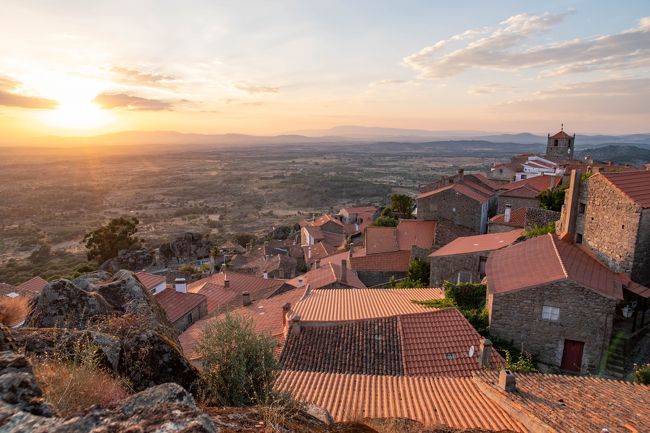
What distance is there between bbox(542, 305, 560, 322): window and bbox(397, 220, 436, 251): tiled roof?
48.5ft

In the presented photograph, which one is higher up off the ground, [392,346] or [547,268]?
[547,268]

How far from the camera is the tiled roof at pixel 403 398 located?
784 cm

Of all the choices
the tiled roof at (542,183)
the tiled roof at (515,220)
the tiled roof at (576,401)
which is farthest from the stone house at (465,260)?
the tiled roof at (542,183)

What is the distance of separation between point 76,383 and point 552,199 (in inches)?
1222

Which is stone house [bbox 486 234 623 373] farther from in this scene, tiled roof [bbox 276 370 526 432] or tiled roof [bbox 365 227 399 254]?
tiled roof [bbox 365 227 399 254]

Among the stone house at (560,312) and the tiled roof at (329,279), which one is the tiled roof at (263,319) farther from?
the stone house at (560,312)

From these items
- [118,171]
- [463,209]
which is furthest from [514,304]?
[118,171]

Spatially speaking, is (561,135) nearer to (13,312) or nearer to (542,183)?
(542,183)

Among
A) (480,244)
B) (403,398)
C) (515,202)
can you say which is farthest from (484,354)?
(515,202)

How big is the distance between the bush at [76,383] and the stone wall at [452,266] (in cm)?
1868

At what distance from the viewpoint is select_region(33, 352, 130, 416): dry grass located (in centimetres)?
Result: 323

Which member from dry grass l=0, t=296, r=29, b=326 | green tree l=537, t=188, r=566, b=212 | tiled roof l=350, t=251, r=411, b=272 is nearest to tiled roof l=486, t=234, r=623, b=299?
tiled roof l=350, t=251, r=411, b=272

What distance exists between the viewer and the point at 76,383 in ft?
11.1

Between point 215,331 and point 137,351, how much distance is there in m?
1.57
